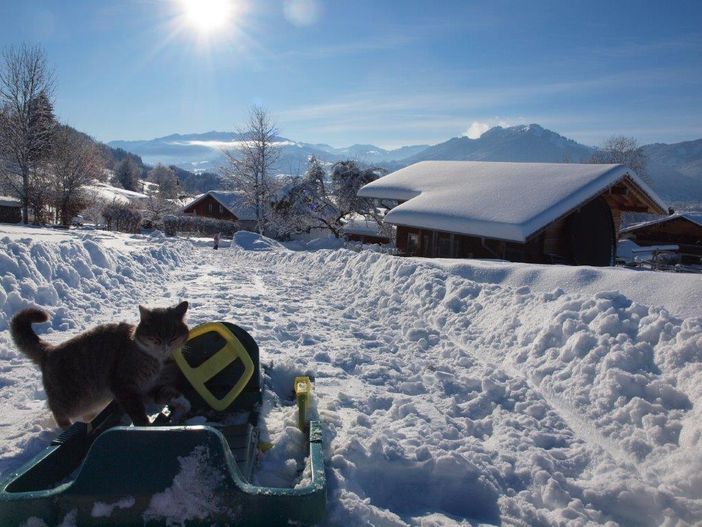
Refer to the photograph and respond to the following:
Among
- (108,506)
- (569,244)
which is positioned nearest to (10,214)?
(569,244)

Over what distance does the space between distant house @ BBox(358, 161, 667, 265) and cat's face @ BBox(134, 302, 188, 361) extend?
36.1ft

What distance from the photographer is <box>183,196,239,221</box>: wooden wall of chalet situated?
2236 inches

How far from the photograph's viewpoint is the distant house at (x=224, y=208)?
5144cm

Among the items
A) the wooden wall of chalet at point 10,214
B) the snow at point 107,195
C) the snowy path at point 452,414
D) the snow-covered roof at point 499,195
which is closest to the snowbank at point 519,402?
the snowy path at point 452,414

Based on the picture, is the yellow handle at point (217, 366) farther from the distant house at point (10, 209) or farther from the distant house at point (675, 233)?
the distant house at point (10, 209)

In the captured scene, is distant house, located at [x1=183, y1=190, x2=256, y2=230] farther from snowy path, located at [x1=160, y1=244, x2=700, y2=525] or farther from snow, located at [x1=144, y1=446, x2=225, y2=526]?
snow, located at [x1=144, y1=446, x2=225, y2=526]

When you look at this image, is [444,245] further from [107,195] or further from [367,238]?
[107,195]

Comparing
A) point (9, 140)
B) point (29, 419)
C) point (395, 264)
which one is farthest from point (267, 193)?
point (29, 419)

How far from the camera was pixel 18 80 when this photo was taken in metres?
30.8

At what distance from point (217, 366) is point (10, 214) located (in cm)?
4213

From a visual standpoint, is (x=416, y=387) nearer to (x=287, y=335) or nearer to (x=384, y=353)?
(x=384, y=353)

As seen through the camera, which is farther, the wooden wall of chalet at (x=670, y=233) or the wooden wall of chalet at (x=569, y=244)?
the wooden wall of chalet at (x=670, y=233)

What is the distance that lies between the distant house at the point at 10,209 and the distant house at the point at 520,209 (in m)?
31.4

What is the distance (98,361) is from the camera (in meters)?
3.52
